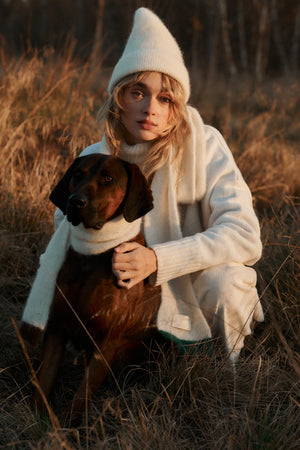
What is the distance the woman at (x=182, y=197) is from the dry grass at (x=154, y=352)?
0.60 ft

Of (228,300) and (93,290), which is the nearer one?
(93,290)

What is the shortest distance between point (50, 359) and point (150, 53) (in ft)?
5.07

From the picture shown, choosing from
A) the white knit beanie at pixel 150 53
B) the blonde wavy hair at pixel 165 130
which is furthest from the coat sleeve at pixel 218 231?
the white knit beanie at pixel 150 53

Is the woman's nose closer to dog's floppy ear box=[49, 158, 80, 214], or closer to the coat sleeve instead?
the coat sleeve

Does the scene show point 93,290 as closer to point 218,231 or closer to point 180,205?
point 218,231

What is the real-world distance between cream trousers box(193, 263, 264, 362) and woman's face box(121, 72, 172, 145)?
78cm

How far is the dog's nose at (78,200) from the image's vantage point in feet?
5.34

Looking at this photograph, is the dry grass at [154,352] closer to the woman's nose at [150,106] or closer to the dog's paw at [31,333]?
the dog's paw at [31,333]

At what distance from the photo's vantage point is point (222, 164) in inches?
92.9

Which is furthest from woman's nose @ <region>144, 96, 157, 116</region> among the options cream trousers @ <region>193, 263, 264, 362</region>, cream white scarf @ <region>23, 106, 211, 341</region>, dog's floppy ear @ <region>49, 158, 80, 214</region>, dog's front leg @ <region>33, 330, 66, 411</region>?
dog's front leg @ <region>33, 330, 66, 411</region>

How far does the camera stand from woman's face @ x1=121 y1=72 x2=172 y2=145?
2.21 metres

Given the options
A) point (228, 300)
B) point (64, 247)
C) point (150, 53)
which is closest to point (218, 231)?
point (228, 300)

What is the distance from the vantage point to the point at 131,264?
1785 millimetres

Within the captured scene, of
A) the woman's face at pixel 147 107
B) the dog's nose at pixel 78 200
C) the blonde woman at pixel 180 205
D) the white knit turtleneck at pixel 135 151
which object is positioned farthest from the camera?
the white knit turtleneck at pixel 135 151
